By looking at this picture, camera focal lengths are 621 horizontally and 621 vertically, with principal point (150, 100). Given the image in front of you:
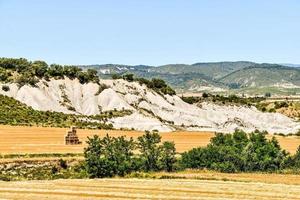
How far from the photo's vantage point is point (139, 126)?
400 ft

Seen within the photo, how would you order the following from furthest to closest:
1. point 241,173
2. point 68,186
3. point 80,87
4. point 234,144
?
point 80,87 < point 234,144 < point 241,173 < point 68,186

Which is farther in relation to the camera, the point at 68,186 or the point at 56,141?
the point at 56,141

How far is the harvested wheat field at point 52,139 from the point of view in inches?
3329

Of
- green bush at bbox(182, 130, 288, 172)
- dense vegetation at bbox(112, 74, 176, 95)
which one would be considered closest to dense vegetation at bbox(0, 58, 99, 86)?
dense vegetation at bbox(112, 74, 176, 95)

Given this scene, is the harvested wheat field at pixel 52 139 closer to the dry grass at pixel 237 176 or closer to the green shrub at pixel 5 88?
the dry grass at pixel 237 176

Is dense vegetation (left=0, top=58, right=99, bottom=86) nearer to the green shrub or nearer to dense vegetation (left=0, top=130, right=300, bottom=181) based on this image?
the green shrub

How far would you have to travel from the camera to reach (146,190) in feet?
167

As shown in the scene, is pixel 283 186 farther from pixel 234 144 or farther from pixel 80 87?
pixel 80 87

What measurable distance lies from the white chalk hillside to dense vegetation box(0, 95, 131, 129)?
161 inches

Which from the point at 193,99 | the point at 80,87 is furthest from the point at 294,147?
the point at 193,99

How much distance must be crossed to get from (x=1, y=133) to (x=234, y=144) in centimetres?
3994

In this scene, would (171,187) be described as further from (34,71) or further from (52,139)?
(34,71)

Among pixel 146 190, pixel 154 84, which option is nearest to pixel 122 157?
pixel 146 190

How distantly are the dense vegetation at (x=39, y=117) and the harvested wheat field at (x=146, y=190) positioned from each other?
190ft
